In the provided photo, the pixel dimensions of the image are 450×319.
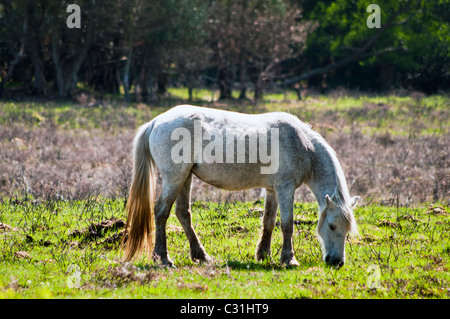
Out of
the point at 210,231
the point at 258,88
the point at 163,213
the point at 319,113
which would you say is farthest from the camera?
the point at 258,88

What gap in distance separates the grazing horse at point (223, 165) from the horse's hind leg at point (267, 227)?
0.6 inches

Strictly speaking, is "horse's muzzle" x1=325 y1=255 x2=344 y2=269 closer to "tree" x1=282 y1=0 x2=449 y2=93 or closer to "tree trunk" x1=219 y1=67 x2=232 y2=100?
"tree trunk" x1=219 y1=67 x2=232 y2=100

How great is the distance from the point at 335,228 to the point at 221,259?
1.67 meters

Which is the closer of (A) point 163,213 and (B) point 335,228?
(B) point 335,228

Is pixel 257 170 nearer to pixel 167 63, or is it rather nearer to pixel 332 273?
pixel 332 273

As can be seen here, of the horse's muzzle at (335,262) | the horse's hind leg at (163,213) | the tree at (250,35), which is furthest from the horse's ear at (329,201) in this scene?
the tree at (250,35)

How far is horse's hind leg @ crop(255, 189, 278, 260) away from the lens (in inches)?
286

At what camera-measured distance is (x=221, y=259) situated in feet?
23.5

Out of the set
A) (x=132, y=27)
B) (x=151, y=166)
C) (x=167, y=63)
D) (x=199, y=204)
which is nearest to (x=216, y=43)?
(x=167, y=63)

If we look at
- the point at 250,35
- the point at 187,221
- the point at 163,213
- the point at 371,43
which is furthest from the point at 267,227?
the point at 371,43

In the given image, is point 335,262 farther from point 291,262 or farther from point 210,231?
point 210,231

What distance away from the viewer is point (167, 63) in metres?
35.8

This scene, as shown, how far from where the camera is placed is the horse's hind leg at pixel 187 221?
7.14 meters

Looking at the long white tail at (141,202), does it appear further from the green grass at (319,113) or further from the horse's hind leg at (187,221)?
the green grass at (319,113)
